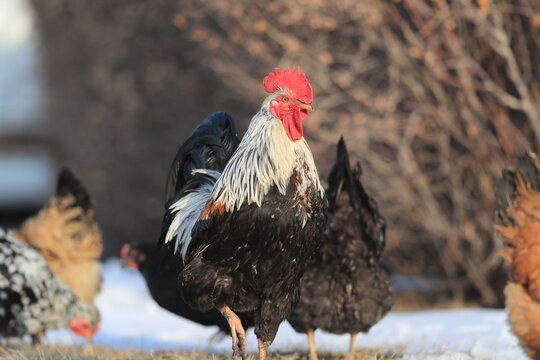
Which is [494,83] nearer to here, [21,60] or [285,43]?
[285,43]

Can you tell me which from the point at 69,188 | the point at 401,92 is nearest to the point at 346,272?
the point at 69,188

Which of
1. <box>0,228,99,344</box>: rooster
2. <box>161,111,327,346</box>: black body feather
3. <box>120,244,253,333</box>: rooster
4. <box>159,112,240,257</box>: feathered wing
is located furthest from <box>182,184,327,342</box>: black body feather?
<box>0,228,99,344</box>: rooster

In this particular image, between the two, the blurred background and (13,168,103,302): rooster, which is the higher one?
the blurred background

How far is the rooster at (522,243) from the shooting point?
4750mm

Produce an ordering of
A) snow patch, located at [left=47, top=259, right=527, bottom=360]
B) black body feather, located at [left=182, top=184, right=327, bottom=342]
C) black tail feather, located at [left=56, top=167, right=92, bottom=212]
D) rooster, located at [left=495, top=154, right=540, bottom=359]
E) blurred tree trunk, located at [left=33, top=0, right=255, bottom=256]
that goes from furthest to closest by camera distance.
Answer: blurred tree trunk, located at [left=33, top=0, right=255, bottom=256]
black tail feather, located at [left=56, top=167, right=92, bottom=212]
snow patch, located at [left=47, top=259, right=527, bottom=360]
rooster, located at [left=495, top=154, right=540, bottom=359]
black body feather, located at [left=182, top=184, right=327, bottom=342]

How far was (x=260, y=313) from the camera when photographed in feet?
13.0

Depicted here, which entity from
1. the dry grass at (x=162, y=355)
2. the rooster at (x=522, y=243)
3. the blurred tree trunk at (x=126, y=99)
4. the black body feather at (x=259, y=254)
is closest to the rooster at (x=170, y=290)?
the dry grass at (x=162, y=355)

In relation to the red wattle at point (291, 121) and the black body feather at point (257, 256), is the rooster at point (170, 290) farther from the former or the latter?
the red wattle at point (291, 121)

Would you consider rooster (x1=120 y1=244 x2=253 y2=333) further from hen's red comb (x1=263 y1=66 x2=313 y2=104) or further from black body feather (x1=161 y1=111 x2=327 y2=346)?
hen's red comb (x1=263 y1=66 x2=313 y2=104)

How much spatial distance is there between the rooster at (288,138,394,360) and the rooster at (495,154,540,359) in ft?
3.27

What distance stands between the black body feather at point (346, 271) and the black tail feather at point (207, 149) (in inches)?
36.8

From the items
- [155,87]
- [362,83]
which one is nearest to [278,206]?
[362,83]

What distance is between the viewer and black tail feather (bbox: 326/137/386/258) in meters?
5.16

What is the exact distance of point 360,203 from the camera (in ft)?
17.2
